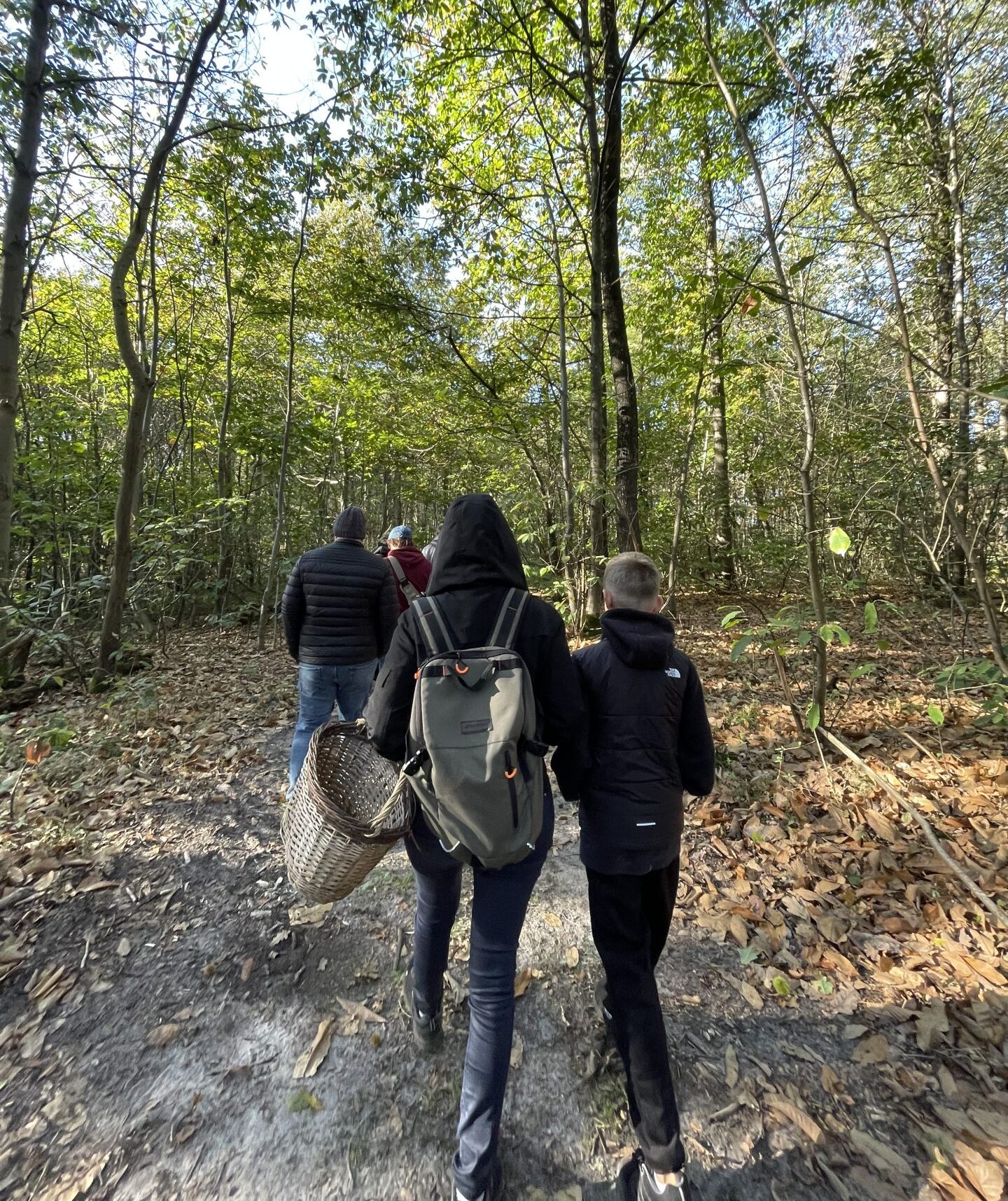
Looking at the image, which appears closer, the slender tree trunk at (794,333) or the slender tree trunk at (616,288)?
the slender tree trunk at (794,333)

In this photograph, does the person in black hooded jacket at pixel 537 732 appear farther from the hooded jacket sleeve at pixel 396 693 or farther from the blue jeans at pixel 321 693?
the blue jeans at pixel 321 693

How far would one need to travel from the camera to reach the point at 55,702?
20.5 feet

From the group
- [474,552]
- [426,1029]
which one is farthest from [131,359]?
[426,1029]

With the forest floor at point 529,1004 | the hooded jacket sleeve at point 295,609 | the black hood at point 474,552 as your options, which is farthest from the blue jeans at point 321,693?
the black hood at point 474,552

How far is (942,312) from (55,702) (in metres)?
13.2

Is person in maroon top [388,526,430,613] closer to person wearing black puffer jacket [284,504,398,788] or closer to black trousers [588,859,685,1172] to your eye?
person wearing black puffer jacket [284,504,398,788]

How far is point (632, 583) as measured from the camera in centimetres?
190

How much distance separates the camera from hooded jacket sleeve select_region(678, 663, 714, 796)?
1927mm

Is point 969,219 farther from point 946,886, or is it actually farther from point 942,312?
point 946,886

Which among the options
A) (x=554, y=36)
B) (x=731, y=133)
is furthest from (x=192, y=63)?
(x=731, y=133)

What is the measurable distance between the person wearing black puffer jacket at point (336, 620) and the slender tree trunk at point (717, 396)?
3.39 m

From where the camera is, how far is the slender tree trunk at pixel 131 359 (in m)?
5.44

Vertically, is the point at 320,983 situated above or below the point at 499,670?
below

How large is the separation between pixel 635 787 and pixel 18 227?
6269mm
